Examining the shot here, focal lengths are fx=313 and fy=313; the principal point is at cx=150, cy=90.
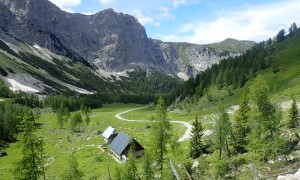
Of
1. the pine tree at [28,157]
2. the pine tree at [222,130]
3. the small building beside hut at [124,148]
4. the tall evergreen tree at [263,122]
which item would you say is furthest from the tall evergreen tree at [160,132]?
the small building beside hut at [124,148]

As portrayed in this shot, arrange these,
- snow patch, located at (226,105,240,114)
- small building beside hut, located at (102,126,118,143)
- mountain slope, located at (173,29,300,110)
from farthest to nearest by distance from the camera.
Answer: mountain slope, located at (173,29,300,110) < snow patch, located at (226,105,240,114) < small building beside hut, located at (102,126,118,143)

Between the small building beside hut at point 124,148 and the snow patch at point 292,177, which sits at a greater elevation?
the snow patch at point 292,177

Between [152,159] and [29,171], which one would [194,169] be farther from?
[29,171]

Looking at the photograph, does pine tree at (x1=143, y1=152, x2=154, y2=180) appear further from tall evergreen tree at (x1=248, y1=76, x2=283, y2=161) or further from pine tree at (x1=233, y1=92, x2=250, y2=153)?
pine tree at (x1=233, y1=92, x2=250, y2=153)

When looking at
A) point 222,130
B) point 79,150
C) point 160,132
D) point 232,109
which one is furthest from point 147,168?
point 232,109

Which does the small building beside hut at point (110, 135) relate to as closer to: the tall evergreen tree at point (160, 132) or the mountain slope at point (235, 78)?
the tall evergreen tree at point (160, 132)

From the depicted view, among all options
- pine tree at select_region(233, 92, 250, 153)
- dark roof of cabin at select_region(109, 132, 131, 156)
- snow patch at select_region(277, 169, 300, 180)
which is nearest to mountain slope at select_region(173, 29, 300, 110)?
dark roof of cabin at select_region(109, 132, 131, 156)

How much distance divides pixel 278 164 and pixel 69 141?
248 feet

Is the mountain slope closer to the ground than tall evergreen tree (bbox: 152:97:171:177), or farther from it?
farther from it

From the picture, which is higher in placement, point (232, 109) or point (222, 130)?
point (222, 130)

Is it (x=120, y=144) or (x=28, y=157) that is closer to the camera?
(x=28, y=157)

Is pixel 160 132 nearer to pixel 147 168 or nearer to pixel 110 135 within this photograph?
pixel 147 168

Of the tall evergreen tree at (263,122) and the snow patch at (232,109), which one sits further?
the snow patch at (232,109)

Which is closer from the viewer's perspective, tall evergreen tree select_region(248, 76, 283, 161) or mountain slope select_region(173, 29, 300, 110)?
tall evergreen tree select_region(248, 76, 283, 161)
